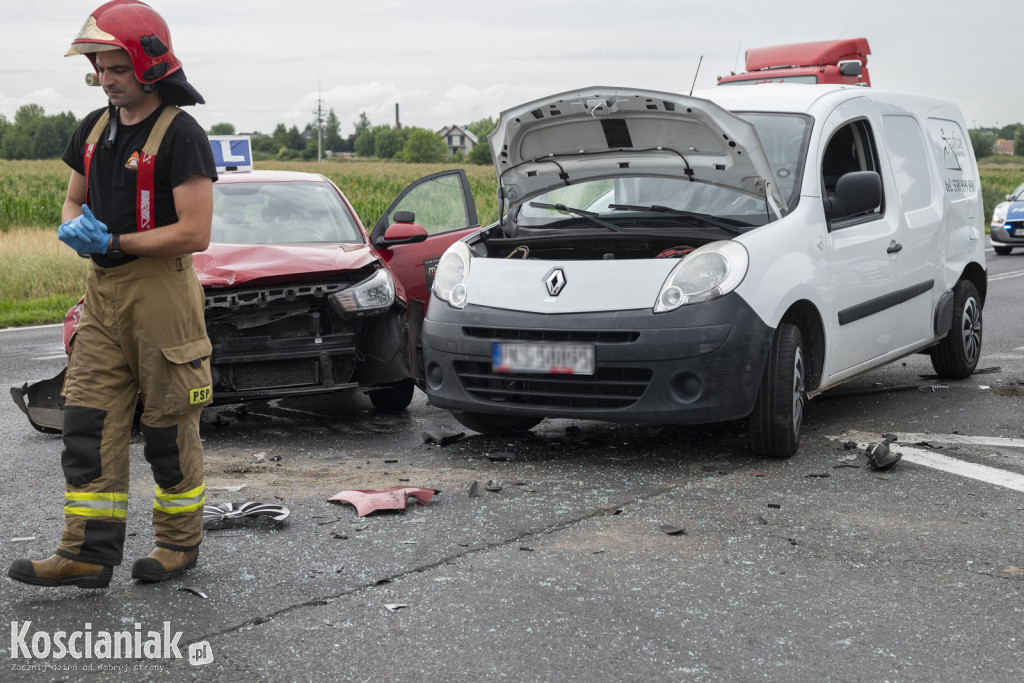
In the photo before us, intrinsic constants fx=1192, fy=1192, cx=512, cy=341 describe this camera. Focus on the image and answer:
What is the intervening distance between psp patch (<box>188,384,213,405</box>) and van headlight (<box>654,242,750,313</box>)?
2.19 meters

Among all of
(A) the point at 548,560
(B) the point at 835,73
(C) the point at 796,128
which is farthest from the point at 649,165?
(B) the point at 835,73

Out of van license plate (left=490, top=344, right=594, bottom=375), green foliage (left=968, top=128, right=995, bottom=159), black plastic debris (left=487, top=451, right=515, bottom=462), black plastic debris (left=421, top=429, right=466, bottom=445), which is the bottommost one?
green foliage (left=968, top=128, right=995, bottom=159)

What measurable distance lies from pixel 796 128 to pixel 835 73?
12783 mm

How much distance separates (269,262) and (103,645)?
133 inches

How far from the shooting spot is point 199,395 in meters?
4.08

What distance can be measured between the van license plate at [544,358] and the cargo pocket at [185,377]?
1.92 m

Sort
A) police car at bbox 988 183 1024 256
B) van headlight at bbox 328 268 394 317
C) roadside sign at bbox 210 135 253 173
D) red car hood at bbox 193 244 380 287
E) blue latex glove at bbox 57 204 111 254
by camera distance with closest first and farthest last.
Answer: blue latex glove at bbox 57 204 111 254
red car hood at bbox 193 244 380 287
van headlight at bbox 328 268 394 317
roadside sign at bbox 210 135 253 173
police car at bbox 988 183 1024 256

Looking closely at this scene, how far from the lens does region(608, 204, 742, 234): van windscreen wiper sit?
19.4 feet

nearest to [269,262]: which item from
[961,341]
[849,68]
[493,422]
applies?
[493,422]

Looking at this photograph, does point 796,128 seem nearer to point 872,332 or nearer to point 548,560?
point 872,332

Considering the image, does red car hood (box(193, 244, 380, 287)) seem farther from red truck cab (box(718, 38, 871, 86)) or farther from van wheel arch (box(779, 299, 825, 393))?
red truck cab (box(718, 38, 871, 86))

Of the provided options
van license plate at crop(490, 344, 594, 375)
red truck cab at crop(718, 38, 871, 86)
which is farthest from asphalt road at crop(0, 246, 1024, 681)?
red truck cab at crop(718, 38, 871, 86)

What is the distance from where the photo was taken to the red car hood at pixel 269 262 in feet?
21.0

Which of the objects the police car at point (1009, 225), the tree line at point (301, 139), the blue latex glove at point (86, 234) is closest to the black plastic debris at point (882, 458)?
the blue latex glove at point (86, 234)
